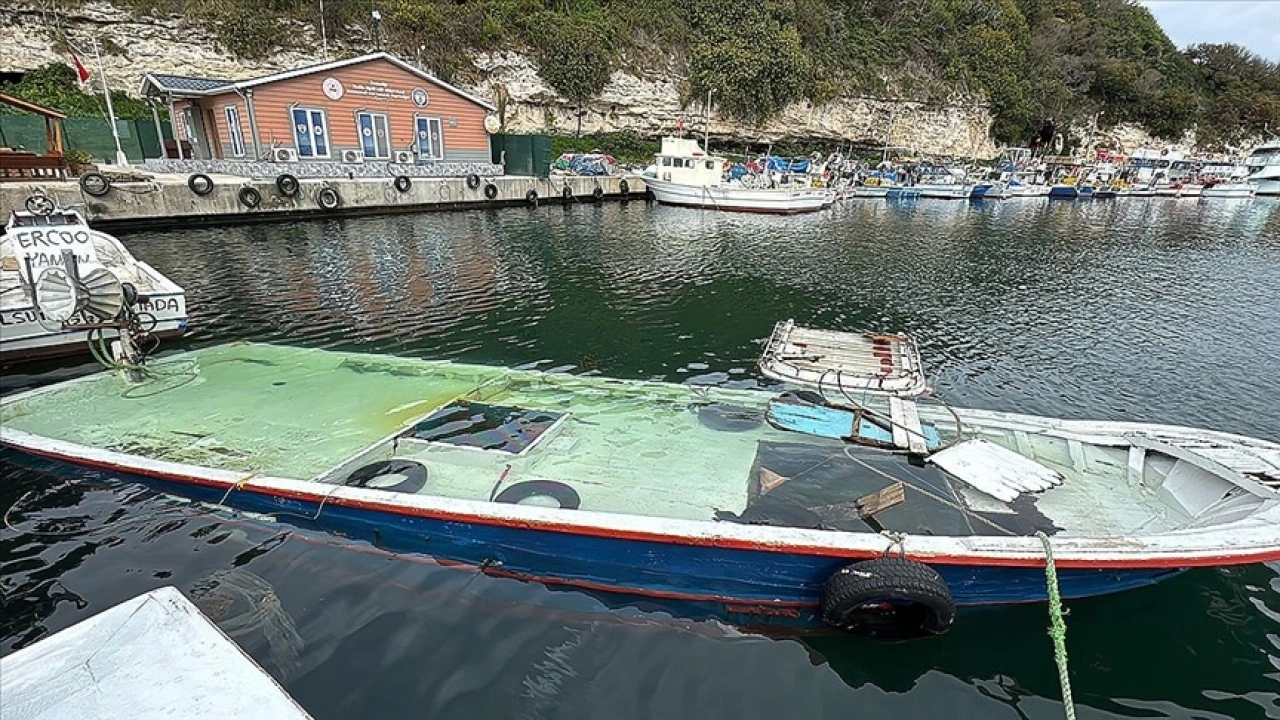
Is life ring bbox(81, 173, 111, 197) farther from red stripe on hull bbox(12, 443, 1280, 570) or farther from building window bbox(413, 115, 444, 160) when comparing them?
red stripe on hull bbox(12, 443, 1280, 570)

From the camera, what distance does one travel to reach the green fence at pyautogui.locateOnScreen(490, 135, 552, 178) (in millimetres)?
36906

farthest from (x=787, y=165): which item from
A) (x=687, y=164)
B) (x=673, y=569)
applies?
(x=673, y=569)

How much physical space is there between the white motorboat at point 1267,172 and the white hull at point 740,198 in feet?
194

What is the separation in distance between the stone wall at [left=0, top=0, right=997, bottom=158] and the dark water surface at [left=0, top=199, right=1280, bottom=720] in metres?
21.4

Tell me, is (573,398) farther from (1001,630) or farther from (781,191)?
(781,191)

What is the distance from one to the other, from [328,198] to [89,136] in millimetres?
13105

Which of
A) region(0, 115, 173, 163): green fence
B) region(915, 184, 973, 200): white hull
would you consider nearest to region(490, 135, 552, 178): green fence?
region(0, 115, 173, 163): green fence

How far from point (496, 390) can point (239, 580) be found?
Result: 12.7 ft

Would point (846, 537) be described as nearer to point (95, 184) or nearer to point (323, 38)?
point (95, 184)

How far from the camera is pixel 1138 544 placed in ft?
15.8

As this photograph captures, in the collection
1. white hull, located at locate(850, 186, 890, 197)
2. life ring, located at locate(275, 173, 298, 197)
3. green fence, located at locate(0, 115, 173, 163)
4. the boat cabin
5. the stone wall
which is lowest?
white hull, located at locate(850, 186, 890, 197)

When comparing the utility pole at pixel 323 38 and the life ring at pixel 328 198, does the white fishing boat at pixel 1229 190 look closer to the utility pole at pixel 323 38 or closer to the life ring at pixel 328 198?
the life ring at pixel 328 198

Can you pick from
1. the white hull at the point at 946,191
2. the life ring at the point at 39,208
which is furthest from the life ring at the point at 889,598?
the white hull at the point at 946,191

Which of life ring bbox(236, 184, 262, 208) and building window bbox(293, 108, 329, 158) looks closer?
life ring bbox(236, 184, 262, 208)
